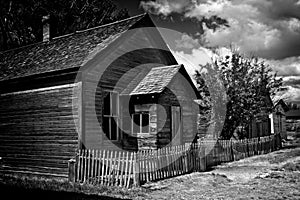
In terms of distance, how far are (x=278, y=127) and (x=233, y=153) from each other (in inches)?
820

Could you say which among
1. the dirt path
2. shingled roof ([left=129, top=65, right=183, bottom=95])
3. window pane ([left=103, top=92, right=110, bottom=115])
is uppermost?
shingled roof ([left=129, top=65, right=183, bottom=95])

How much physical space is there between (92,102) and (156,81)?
10.7 ft

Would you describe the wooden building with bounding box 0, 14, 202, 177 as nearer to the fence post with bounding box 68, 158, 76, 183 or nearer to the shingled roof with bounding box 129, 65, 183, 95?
the shingled roof with bounding box 129, 65, 183, 95

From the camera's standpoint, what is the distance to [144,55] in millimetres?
17031

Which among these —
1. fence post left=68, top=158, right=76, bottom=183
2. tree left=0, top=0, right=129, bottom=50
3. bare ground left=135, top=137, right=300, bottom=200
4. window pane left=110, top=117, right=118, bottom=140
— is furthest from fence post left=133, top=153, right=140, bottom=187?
tree left=0, top=0, right=129, bottom=50

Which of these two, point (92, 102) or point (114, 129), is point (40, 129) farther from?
point (114, 129)

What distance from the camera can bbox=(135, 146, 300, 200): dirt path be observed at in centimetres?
900

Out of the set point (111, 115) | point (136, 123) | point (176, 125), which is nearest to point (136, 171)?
point (136, 123)

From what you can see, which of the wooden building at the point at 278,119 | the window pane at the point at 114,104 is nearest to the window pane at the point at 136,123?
the window pane at the point at 114,104

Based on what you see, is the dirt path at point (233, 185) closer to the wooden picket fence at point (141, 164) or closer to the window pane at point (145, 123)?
the wooden picket fence at point (141, 164)

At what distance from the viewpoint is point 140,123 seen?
14484 millimetres

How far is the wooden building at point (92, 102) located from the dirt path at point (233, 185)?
115 inches

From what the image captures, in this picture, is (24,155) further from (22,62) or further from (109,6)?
(109,6)

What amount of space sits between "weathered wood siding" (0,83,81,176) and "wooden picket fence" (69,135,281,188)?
48.3 inches
